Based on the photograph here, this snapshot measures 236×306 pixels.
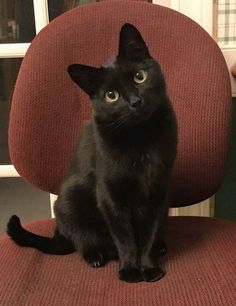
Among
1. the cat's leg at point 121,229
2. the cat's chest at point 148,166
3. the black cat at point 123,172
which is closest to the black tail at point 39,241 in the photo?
the black cat at point 123,172

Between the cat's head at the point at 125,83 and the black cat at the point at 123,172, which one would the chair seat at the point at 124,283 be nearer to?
the black cat at the point at 123,172

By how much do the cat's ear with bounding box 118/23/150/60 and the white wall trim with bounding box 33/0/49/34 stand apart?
64 centimetres

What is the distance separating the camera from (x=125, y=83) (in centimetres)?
84

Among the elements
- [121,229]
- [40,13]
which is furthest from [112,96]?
[40,13]

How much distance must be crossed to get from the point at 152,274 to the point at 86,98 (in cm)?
52

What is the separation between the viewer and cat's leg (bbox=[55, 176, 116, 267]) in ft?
3.27

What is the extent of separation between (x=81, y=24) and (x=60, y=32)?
0.06m

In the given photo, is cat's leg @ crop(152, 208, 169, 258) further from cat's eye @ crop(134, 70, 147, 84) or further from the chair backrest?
cat's eye @ crop(134, 70, 147, 84)

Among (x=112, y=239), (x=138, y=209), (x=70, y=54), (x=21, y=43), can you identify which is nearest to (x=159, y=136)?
(x=138, y=209)

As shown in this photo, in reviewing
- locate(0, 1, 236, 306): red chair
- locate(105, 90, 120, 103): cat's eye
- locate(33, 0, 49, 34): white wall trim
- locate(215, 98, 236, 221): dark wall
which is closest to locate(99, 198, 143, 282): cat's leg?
locate(0, 1, 236, 306): red chair

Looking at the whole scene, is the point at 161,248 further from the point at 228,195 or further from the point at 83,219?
the point at 228,195

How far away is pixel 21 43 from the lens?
4.78 feet

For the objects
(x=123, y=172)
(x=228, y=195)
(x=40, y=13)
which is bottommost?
(x=228, y=195)

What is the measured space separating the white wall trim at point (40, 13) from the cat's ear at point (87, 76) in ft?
2.10
